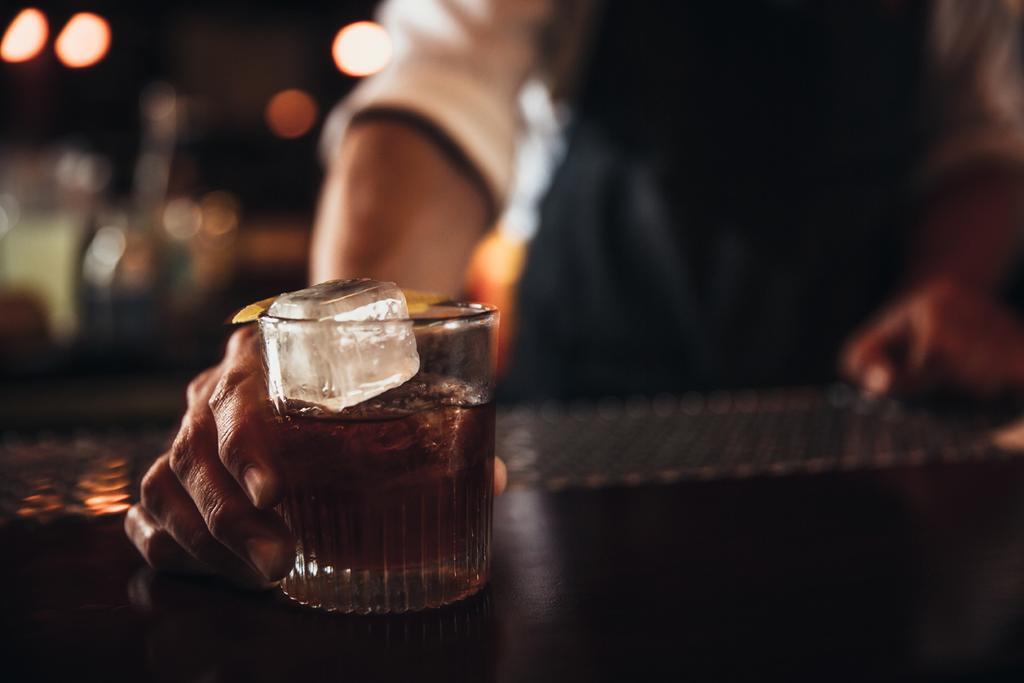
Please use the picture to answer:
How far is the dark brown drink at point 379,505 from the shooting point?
0.61m

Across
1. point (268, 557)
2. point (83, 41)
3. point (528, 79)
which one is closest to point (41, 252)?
point (83, 41)

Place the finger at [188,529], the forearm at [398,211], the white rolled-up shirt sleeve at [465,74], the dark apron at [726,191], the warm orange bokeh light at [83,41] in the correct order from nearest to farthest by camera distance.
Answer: the finger at [188,529] < the forearm at [398,211] < the white rolled-up shirt sleeve at [465,74] < the dark apron at [726,191] < the warm orange bokeh light at [83,41]

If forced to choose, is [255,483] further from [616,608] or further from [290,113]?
[290,113]

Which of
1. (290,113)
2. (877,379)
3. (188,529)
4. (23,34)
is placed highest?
(23,34)

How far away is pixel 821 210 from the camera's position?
180cm

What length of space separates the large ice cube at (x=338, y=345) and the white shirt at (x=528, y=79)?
31.2 inches

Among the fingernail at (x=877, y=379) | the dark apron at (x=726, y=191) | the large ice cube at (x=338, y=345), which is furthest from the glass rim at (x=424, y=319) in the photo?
the dark apron at (x=726, y=191)

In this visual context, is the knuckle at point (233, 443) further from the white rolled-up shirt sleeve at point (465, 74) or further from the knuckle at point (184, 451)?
the white rolled-up shirt sleeve at point (465, 74)

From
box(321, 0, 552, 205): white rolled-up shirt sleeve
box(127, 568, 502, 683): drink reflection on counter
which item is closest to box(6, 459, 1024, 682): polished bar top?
box(127, 568, 502, 683): drink reflection on counter

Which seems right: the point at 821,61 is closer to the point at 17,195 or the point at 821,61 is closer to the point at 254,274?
the point at 17,195

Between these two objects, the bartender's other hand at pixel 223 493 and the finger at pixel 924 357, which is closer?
the bartender's other hand at pixel 223 493

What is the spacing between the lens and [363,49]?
3633 millimetres

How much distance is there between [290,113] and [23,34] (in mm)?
3579

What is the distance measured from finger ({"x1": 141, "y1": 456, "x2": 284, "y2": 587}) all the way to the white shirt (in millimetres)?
806
